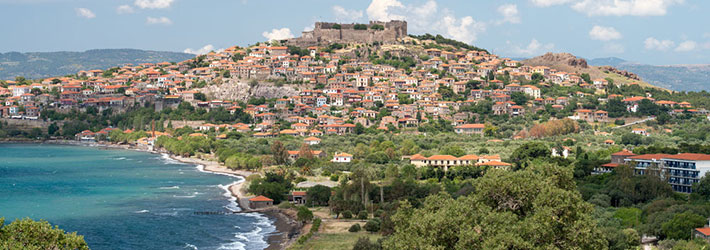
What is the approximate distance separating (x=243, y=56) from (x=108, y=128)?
19403 millimetres

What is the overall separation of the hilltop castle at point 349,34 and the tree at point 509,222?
251 ft

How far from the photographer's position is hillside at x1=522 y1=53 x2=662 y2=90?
309 feet

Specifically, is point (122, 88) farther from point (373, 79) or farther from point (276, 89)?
point (373, 79)

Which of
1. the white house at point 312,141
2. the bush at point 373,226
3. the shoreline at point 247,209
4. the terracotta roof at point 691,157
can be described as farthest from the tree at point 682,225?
the white house at point 312,141

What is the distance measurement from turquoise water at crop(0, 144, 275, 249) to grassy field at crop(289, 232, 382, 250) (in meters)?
2.09

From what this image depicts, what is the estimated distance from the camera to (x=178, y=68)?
104375 millimetres

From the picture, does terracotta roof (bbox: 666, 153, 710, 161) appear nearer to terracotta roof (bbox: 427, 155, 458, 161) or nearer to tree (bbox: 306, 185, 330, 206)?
terracotta roof (bbox: 427, 155, 458, 161)

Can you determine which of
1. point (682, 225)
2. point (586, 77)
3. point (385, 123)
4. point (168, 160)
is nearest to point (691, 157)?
point (682, 225)

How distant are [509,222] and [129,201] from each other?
29.9m

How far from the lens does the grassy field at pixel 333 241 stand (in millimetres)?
29578

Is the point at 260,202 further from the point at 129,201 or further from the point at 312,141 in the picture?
the point at 312,141

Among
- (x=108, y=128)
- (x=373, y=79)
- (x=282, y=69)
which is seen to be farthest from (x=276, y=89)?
(x=108, y=128)

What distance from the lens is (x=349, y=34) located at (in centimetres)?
9781

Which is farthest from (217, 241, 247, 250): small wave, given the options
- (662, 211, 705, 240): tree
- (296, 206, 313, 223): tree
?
(662, 211, 705, 240): tree
